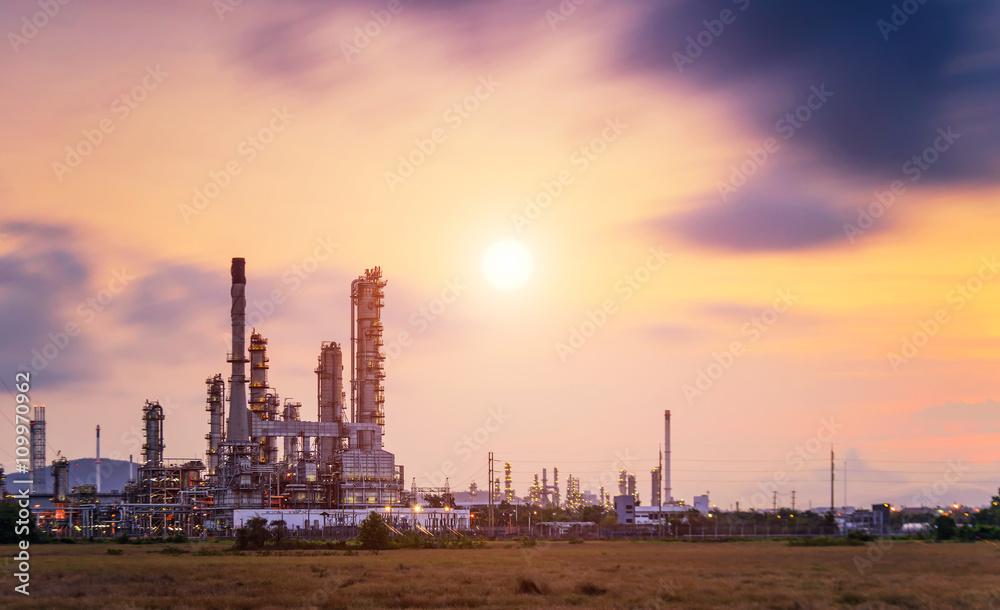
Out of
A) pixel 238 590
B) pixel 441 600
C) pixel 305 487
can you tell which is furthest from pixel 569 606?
pixel 305 487

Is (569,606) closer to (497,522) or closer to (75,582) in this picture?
(75,582)

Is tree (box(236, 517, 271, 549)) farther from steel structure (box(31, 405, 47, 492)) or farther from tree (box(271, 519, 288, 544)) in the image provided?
steel structure (box(31, 405, 47, 492))

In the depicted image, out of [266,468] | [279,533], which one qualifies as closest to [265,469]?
[266,468]

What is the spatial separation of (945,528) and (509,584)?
331 feet

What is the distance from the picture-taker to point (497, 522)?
198000 mm

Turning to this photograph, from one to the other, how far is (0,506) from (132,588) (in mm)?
70863

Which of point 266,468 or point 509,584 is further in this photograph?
point 266,468

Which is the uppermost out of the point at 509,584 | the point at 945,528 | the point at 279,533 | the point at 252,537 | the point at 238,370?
the point at 238,370

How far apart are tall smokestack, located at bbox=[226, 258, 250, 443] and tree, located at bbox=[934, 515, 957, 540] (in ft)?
329

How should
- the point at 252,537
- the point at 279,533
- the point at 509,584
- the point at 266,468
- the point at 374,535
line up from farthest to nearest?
1. the point at 266,468
2. the point at 279,533
3. the point at 374,535
4. the point at 252,537
5. the point at 509,584

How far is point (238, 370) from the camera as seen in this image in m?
153

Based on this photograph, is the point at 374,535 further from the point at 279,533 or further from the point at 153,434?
the point at 153,434

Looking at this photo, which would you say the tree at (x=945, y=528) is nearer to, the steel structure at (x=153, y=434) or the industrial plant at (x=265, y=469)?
the industrial plant at (x=265, y=469)

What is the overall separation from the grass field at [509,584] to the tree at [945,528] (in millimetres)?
61109
